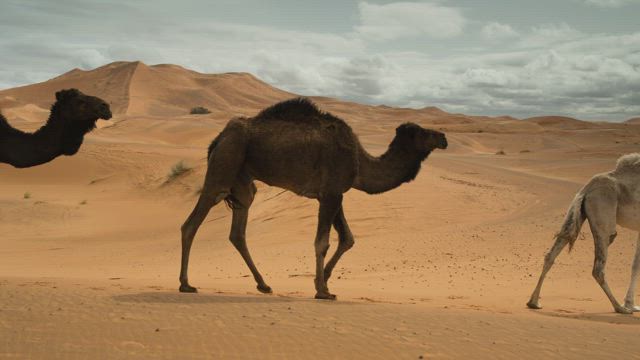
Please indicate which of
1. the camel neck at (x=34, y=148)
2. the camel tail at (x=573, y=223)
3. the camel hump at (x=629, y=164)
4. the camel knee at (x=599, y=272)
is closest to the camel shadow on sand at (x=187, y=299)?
the camel neck at (x=34, y=148)

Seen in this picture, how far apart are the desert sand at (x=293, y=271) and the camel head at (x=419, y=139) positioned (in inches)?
88.2

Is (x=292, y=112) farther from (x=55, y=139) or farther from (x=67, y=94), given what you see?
(x=55, y=139)

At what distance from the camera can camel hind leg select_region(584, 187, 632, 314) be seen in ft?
31.9

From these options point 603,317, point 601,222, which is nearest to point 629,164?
point 601,222

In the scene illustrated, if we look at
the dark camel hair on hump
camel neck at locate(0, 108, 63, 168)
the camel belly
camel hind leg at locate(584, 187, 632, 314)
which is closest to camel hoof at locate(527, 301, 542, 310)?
camel hind leg at locate(584, 187, 632, 314)

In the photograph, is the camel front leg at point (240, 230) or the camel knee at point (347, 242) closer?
the camel knee at point (347, 242)

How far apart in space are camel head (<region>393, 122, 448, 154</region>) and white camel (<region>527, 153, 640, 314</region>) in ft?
7.21

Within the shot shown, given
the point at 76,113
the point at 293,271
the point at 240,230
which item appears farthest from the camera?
the point at 293,271

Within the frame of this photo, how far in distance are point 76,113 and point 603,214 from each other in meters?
7.68

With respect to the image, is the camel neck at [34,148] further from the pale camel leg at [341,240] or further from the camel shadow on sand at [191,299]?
the pale camel leg at [341,240]

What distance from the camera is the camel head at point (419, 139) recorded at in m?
9.98

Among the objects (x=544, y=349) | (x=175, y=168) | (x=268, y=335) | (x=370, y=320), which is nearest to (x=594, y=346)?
(x=544, y=349)

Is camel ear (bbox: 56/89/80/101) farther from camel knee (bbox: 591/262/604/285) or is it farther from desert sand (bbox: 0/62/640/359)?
camel knee (bbox: 591/262/604/285)

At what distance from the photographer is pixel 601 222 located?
9805mm
